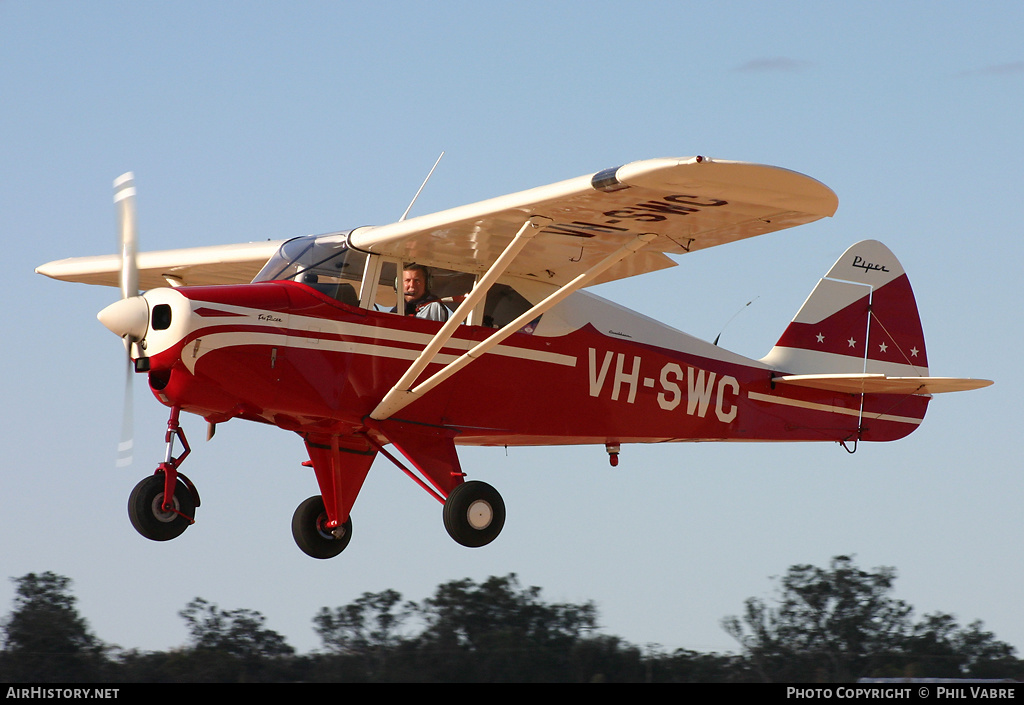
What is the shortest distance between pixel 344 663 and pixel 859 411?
5715mm

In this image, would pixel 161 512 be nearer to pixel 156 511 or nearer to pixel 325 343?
pixel 156 511

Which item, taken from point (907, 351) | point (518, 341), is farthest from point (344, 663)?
point (907, 351)

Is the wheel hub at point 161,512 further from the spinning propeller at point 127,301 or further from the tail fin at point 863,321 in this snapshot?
the tail fin at point 863,321

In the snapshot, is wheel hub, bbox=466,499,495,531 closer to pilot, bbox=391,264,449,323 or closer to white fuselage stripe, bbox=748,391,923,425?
pilot, bbox=391,264,449,323

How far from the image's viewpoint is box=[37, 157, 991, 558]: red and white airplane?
10.5 m

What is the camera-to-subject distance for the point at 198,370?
10602 millimetres

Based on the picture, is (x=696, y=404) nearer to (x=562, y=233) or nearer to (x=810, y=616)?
(x=562, y=233)

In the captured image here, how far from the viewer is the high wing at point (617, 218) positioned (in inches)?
382

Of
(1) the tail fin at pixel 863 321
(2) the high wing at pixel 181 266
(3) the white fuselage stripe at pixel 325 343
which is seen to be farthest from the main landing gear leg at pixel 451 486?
(1) the tail fin at pixel 863 321

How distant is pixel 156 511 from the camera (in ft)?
36.4

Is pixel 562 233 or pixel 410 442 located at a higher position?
pixel 562 233

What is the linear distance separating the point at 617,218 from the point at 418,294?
1898mm

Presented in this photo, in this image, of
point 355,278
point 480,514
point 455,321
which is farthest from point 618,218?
point 480,514

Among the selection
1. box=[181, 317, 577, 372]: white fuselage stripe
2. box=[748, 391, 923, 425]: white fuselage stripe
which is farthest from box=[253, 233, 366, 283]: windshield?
box=[748, 391, 923, 425]: white fuselage stripe
